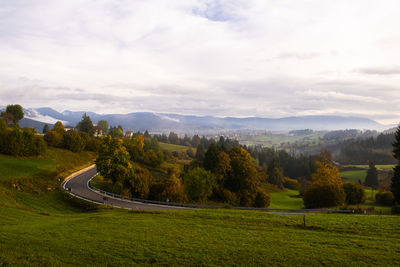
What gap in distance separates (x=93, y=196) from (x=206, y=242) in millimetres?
34802

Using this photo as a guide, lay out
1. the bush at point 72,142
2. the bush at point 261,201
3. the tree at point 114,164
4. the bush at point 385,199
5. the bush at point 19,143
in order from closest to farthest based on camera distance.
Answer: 1. the tree at point 114,164
2. the bush at point 261,201
3. the bush at point 385,199
4. the bush at point 19,143
5. the bush at point 72,142

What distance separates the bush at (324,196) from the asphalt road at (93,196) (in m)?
29.4

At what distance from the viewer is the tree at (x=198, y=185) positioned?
4631cm

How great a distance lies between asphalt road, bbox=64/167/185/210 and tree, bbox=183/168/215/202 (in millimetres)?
10615

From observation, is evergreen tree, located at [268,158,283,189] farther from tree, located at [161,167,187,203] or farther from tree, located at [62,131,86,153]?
tree, located at [62,131,86,153]

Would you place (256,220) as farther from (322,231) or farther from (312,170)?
(312,170)

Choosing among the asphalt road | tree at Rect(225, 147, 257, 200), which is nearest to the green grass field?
the asphalt road

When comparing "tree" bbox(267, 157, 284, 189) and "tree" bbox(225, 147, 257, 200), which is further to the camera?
"tree" bbox(267, 157, 284, 189)

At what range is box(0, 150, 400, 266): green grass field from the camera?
12672 millimetres

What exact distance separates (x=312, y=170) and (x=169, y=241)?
134 metres

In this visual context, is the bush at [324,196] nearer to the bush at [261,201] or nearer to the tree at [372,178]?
the bush at [261,201]

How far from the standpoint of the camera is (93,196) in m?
44.2

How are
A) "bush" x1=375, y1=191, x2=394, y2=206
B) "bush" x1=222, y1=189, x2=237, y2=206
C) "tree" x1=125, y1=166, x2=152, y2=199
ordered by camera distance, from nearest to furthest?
1. "tree" x1=125, y1=166, x2=152, y2=199
2. "bush" x1=222, y1=189, x2=237, y2=206
3. "bush" x1=375, y1=191, x2=394, y2=206

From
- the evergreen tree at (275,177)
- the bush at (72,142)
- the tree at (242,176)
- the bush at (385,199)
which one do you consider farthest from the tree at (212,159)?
the evergreen tree at (275,177)
